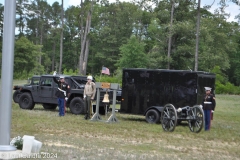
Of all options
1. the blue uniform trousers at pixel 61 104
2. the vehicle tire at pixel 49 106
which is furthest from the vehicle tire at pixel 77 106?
the vehicle tire at pixel 49 106

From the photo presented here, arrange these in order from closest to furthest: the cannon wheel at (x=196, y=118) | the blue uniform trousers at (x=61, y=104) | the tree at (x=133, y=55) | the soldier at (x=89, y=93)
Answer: the cannon wheel at (x=196, y=118), the soldier at (x=89, y=93), the blue uniform trousers at (x=61, y=104), the tree at (x=133, y=55)

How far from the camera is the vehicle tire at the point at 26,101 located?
22062 mm

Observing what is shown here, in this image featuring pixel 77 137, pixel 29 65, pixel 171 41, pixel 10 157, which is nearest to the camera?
pixel 10 157

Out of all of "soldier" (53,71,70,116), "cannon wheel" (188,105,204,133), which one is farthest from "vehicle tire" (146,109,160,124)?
A: "soldier" (53,71,70,116)

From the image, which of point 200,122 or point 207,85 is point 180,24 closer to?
point 207,85

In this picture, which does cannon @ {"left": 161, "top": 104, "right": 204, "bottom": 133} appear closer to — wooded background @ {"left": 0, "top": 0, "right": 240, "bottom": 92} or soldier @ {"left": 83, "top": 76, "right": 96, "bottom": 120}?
soldier @ {"left": 83, "top": 76, "right": 96, "bottom": 120}

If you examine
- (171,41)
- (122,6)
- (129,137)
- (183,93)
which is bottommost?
(129,137)

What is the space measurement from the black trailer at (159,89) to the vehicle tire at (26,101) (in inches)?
210

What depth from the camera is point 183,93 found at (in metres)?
17.5

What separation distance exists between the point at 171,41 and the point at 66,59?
39118 millimetres

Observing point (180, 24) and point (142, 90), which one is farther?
point (180, 24)

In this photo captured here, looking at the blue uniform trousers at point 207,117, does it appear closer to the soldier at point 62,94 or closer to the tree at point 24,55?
Answer: the soldier at point 62,94

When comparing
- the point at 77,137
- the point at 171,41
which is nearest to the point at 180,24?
the point at 171,41

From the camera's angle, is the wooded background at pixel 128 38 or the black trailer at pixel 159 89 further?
the wooded background at pixel 128 38
